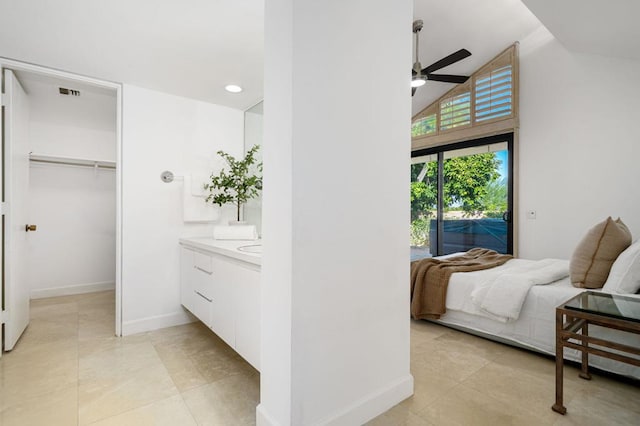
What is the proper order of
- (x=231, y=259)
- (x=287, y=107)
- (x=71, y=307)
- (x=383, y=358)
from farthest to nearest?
(x=71, y=307)
(x=231, y=259)
(x=383, y=358)
(x=287, y=107)

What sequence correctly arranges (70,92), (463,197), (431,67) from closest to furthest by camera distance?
(70,92), (431,67), (463,197)

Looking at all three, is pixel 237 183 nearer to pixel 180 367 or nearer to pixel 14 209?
pixel 180 367

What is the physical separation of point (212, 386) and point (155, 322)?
4.05 ft

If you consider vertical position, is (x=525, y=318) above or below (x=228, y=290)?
below

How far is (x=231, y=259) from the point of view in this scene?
6.15ft

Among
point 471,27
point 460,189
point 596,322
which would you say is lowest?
point 596,322

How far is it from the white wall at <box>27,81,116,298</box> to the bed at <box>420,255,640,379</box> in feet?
12.8

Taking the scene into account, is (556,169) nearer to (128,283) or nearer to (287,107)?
(287,107)

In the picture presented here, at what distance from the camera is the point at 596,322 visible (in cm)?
144

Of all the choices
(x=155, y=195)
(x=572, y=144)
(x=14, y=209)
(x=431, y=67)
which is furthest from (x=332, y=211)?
(x=572, y=144)

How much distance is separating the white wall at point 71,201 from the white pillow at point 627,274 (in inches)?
178

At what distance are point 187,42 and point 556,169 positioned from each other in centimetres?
417

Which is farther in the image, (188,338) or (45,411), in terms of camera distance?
(188,338)

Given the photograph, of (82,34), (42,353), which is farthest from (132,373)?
(82,34)
